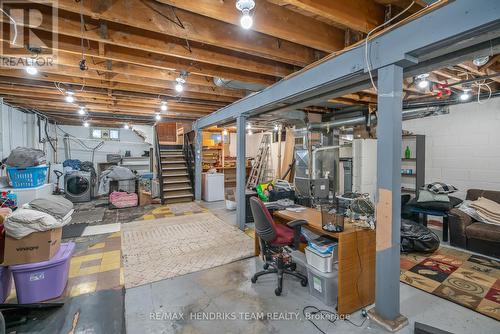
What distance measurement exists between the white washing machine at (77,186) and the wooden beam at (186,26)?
238 inches

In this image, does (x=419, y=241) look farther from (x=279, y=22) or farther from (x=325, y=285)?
(x=279, y=22)

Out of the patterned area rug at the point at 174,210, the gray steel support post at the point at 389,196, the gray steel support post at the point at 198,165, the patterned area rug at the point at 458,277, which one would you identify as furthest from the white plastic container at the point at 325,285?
the gray steel support post at the point at 198,165

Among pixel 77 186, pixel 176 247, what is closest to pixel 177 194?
pixel 77 186

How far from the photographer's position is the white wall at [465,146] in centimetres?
406

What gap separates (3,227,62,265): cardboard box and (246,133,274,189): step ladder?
6.29 m

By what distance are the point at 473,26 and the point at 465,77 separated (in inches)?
115

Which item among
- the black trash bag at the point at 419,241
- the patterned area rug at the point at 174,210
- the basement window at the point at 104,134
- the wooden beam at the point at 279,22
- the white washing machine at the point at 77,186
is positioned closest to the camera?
the wooden beam at the point at 279,22

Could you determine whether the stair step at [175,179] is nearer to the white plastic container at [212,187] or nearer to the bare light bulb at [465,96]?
the white plastic container at [212,187]

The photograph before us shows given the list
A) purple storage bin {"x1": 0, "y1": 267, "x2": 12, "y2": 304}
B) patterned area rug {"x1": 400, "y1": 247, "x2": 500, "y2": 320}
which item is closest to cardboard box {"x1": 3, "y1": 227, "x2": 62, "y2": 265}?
purple storage bin {"x1": 0, "y1": 267, "x2": 12, "y2": 304}

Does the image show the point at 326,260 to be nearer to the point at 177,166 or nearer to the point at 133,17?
the point at 133,17

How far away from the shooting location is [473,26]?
1.45 m

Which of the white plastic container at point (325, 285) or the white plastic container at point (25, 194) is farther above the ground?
the white plastic container at point (25, 194)

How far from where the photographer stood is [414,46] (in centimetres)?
174

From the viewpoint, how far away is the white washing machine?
21.6 feet
